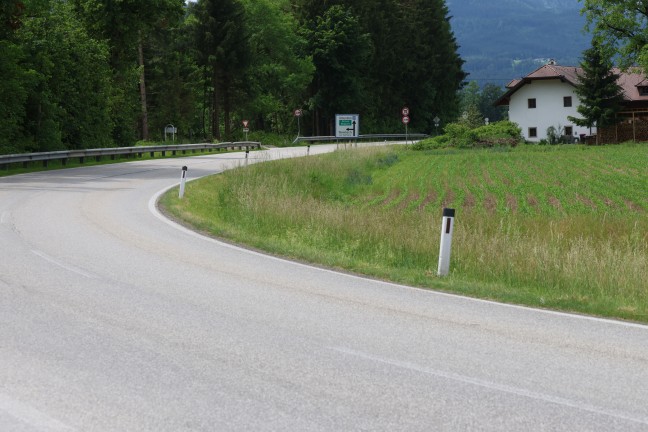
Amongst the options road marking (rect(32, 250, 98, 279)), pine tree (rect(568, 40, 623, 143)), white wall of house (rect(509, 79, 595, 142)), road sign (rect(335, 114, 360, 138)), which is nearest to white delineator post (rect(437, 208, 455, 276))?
road marking (rect(32, 250, 98, 279))

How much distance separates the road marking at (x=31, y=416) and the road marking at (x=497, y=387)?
2569mm

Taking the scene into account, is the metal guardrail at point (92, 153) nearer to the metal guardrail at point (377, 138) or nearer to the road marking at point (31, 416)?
the metal guardrail at point (377, 138)

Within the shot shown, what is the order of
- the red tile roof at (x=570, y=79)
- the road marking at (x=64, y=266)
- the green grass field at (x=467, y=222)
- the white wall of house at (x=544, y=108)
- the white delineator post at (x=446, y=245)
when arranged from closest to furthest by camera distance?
1. the road marking at (x=64, y=266)
2. the green grass field at (x=467, y=222)
3. the white delineator post at (x=446, y=245)
4. the red tile roof at (x=570, y=79)
5. the white wall of house at (x=544, y=108)

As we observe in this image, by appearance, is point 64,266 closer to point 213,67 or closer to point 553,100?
point 213,67

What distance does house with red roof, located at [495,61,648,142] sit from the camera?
7800 centimetres

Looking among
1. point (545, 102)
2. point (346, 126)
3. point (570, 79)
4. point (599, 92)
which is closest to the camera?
point (346, 126)

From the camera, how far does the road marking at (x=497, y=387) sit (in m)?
5.39

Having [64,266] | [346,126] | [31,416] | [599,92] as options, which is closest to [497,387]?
[31,416]

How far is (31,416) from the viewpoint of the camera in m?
5.26

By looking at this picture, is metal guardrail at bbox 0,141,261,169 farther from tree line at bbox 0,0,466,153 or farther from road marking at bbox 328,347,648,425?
road marking at bbox 328,347,648,425

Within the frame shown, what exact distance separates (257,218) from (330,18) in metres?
67.1

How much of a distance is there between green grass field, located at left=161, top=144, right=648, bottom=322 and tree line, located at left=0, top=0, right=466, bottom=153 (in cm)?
1428

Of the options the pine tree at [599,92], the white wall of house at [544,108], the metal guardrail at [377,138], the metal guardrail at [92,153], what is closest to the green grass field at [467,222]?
the metal guardrail at [92,153]

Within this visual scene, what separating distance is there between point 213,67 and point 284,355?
63.9 meters
